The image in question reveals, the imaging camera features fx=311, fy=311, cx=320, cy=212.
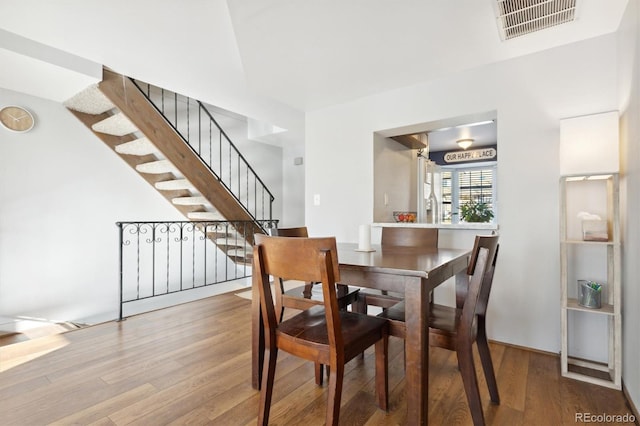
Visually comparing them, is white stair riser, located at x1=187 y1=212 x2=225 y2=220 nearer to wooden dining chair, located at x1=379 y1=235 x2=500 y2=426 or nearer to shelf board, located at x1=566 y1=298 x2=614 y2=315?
wooden dining chair, located at x1=379 y1=235 x2=500 y2=426

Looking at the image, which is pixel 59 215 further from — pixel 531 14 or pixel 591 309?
pixel 591 309

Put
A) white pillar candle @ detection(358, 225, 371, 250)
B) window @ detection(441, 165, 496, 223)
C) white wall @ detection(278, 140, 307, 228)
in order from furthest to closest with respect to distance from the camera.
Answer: window @ detection(441, 165, 496, 223) < white wall @ detection(278, 140, 307, 228) < white pillar candle @ detection(358, 225, 371, 250)

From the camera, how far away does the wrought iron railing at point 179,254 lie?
423cm

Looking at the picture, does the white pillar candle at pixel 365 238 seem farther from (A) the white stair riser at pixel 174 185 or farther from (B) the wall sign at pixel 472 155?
(B) the wall sign at pixel 472 155

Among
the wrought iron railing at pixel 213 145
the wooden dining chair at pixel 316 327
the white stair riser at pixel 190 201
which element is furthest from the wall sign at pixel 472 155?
the wooden dining chair at pixel 316 327

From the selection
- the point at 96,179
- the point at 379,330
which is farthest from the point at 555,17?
the point at 96,179

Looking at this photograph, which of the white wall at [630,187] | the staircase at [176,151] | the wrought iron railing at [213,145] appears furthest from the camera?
the wrought iron railing at [213,145]

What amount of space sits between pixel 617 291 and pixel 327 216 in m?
2.31

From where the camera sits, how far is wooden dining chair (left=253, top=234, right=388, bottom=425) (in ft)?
3.89

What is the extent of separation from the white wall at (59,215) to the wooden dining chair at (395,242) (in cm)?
343

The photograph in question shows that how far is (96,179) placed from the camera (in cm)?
380

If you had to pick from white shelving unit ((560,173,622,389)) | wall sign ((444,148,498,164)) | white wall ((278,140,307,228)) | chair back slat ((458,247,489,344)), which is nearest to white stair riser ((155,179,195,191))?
white wall ((278,140,307,228))

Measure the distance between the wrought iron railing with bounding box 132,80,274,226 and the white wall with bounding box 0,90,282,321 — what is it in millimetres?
1125

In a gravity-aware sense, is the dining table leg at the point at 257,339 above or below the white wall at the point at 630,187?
below
